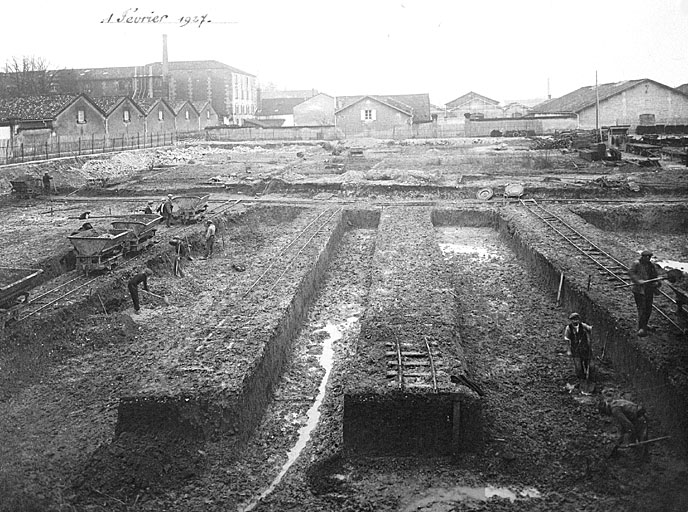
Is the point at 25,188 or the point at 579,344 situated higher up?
the point at 25,188

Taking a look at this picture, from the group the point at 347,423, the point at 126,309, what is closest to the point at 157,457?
the point at 347,423

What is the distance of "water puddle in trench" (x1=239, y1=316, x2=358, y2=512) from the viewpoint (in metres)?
7.55

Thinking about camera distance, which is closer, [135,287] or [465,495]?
[465,495]

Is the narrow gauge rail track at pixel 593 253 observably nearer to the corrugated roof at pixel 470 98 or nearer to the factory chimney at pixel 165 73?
the factory chimney at pixel 165 73

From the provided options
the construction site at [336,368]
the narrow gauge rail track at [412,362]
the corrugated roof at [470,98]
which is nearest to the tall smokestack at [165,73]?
the corrugated roof at [470,98]

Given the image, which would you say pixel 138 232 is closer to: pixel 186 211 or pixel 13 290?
pixel 186 211

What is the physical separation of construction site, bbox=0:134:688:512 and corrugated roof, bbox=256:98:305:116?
2449 inches

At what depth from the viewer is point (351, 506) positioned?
703 centimetres

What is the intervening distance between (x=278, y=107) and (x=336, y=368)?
7539 cm

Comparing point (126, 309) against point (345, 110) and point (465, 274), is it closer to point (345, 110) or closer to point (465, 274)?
point (465, 274)

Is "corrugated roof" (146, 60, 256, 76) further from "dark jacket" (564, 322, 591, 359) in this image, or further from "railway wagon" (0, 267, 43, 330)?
"dark jacket" (564, 322, 591, 359)

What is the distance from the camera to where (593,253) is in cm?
1612

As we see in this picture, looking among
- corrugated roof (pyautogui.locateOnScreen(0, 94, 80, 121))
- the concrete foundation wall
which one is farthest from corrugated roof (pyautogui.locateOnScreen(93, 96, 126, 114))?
the concrete foundation wall

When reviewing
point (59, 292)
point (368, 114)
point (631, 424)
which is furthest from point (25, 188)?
point (368, 114)
